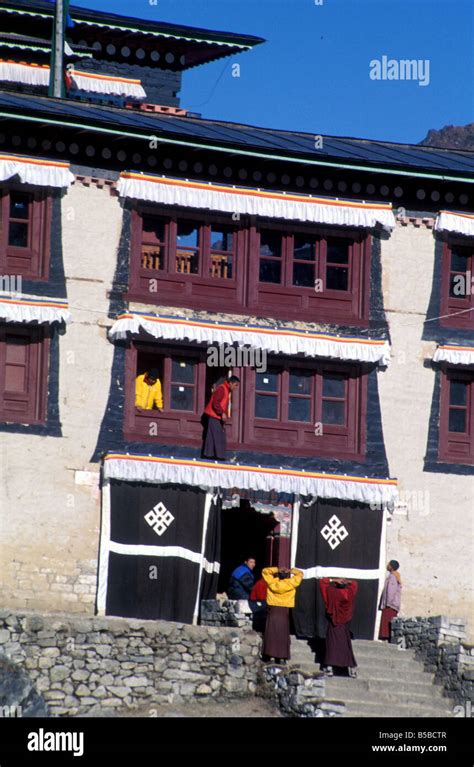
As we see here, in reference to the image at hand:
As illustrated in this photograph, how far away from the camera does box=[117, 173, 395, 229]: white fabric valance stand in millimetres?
33344

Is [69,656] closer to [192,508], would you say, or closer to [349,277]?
[192,508]

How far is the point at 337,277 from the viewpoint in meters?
34.8

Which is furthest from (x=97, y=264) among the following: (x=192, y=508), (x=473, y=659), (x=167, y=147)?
(x=473, y=659)

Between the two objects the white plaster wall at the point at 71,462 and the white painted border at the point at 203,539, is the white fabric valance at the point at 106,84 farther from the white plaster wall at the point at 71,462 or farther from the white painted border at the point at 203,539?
the white painted border at the point at 203,539

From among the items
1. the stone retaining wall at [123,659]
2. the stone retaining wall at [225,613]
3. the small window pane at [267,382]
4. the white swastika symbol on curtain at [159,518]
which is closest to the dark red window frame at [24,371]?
the white swastika symbol on curtain at [159,518]

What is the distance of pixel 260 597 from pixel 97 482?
12.4 ft

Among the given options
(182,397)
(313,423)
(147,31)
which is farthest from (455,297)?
(147,31)

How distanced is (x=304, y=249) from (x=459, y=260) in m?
3.25

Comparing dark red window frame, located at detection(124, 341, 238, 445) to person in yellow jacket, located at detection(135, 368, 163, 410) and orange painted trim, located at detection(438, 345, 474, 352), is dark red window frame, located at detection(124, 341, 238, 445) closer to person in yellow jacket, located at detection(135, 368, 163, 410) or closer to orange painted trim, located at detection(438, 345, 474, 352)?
person in yellow jacket, located at detection(135, 368, 163, 410)

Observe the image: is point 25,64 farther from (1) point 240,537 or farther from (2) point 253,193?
(1) point 240,537

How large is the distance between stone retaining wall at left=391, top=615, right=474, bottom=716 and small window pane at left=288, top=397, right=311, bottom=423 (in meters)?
4.50

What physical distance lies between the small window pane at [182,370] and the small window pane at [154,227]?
7.93ft

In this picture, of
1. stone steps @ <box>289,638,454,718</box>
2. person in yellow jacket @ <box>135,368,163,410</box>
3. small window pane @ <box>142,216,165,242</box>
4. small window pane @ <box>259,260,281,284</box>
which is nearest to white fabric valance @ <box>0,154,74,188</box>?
small window pane @ <box>142,216,165,242</box>

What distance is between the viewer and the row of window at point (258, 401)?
1289 inches
